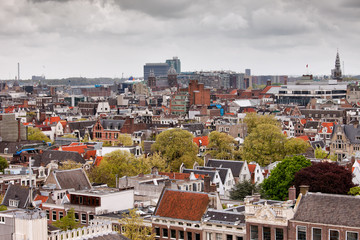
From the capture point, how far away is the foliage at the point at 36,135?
521 ft

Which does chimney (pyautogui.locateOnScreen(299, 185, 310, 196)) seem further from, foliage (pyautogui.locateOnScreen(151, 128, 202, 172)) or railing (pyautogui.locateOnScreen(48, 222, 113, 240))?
foliage (pyautogui.locateOnScreen(151, 128, 202, 172))

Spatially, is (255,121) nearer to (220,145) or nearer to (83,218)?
(220,145)

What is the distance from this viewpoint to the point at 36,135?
161375 mm

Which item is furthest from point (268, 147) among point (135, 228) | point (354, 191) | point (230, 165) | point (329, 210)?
point (329, 210)

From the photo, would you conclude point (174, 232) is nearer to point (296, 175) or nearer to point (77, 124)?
point (296, 175)

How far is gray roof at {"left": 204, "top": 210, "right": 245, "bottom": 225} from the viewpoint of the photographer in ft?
191

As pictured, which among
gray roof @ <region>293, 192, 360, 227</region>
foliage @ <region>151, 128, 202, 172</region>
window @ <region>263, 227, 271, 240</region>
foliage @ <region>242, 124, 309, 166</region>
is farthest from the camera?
foliage @ <region>242, 124, 309, 166</region>

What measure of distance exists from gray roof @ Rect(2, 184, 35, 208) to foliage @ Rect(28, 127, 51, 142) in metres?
78.1

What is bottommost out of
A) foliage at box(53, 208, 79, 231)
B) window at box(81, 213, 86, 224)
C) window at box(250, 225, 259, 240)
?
window at box(81, 213, 86, 224)

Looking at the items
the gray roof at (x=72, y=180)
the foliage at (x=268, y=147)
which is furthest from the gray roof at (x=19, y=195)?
the foliage at (x=268, y=147)

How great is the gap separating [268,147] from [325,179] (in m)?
44.7

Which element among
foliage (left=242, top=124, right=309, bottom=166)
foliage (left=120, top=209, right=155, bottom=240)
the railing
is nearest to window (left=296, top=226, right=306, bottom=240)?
foliage (left=120, top=209, right=155, bottom=240)

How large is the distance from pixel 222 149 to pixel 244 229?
7172cm

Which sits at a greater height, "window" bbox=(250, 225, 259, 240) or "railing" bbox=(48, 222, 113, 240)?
"railing" bbox=(48, 222, 113, 240)
